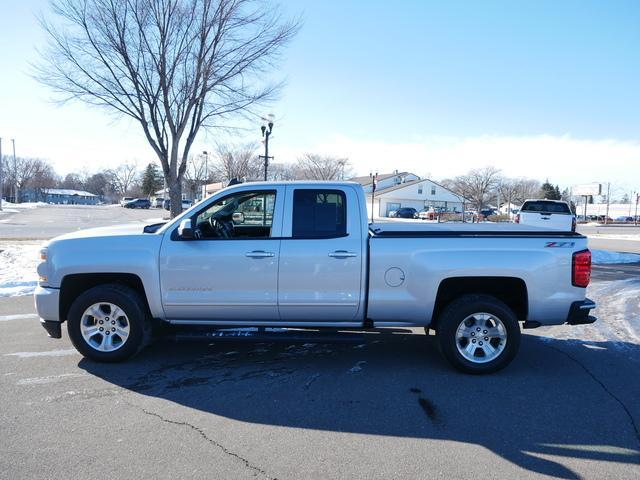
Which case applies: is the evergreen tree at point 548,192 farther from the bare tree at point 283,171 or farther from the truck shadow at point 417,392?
the truck shadow at point 417,392

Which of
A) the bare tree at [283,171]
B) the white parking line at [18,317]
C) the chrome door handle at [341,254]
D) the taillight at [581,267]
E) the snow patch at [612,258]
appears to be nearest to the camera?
the taillight at [581,267]

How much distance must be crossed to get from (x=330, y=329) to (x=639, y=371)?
3327 millimetres

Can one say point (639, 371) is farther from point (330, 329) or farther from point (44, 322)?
point (44, 322)

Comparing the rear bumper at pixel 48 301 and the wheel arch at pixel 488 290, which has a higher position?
the wheel arch at pixel 488 290

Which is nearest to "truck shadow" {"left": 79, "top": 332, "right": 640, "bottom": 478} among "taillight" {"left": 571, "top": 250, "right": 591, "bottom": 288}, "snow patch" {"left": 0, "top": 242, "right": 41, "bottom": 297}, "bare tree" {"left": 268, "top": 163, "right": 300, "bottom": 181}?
"taillight" {"left": 571, "top": 250, "right": 591, "bottom": 288}

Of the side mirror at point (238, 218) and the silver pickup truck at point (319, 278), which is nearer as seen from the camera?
the silver pickup truck at point (319, 278)

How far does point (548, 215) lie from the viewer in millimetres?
15227

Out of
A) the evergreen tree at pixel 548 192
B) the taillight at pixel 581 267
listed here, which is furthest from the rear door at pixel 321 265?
the evergreen tree at pixel 548 192

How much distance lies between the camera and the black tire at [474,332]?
4.61 m

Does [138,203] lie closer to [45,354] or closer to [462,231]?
[45,354]

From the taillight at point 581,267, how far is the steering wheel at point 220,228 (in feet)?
12.1

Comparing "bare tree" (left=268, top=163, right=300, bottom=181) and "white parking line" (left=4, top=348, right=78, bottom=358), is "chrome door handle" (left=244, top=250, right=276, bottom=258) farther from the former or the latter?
"bare tree" (left=268, top=163, right=300, bottom=181)

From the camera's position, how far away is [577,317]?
183 inches

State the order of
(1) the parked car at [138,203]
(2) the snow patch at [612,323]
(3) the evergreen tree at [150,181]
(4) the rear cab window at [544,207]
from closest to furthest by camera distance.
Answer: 1. (2) the snow patch at [612,323]
2. (4) the rear cab window at [544,207]
3. (1) the parked car at [138,203]
4. (3) the evergreen tree at [150,181]
